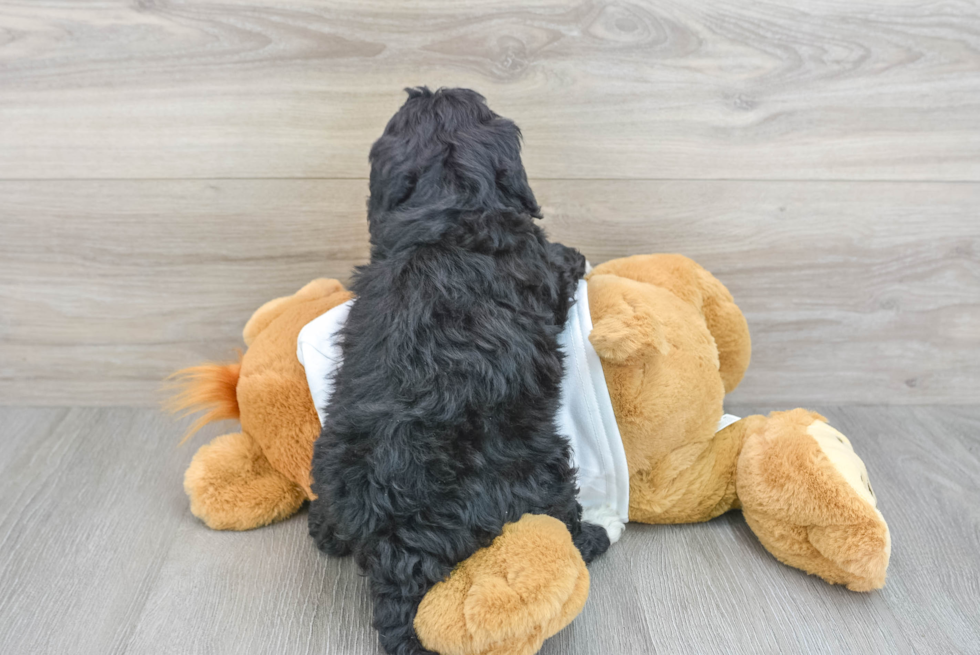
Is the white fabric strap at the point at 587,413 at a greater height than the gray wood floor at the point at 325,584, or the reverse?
the white fabric strap at the point at 587,413

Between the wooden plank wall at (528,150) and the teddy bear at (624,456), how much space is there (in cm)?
18

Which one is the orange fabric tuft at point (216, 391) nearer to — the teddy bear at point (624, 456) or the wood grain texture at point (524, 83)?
the teddy bear at point (624, 456)

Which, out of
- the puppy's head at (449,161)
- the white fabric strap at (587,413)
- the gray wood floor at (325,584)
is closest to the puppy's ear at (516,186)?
the puppy's head at (449,161)

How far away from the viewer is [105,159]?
3.10ft

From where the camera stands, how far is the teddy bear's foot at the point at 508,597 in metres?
0.55

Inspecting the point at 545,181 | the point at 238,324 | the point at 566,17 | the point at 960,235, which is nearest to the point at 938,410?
the point at 960,235

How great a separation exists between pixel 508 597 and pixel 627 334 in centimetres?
27

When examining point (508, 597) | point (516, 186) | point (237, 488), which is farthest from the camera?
point (237, 488)

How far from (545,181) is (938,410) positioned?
72 cm

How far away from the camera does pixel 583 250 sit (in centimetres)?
98

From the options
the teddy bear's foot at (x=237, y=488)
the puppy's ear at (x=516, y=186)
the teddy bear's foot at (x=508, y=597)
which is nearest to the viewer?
the teddy bear's foot at (x=508, y=597)

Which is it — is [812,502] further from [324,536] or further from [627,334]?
[324,536]

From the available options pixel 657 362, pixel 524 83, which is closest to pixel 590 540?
pixel 657 362

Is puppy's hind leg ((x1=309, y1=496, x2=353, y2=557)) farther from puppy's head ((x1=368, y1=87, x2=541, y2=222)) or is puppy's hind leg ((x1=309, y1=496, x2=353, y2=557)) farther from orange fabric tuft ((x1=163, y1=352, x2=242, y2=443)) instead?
puppy's head ((x1=368, y1=87, x2=541, y2=222))
